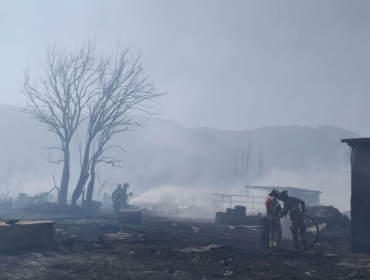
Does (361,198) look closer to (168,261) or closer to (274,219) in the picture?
(274,219)

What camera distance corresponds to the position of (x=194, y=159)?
133000mm

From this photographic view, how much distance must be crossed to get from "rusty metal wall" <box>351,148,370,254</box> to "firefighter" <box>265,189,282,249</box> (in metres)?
2.57

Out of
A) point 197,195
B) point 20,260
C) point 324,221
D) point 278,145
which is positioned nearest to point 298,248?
point 20,260

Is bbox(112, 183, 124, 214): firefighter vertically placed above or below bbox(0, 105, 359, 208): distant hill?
below

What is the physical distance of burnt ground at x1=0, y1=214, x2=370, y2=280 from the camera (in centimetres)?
1009

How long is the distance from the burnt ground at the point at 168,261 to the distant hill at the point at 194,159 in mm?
59437

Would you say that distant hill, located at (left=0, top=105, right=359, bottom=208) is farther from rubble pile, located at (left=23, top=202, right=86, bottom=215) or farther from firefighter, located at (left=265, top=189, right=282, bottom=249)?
firefighter, located at (left=265, top=189, right=282, bottom=249)

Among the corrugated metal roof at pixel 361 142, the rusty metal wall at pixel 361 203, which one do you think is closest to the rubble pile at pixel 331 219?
the rusty metal wall at pixel 361 203

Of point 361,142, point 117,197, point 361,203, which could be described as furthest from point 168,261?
point 117,197

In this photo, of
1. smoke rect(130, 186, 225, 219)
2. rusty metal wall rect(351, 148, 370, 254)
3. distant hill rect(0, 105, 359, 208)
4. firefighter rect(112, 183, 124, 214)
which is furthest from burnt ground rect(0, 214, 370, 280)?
distant hill rect(0, 105, 359, 208)

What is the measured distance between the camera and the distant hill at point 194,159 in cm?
9371

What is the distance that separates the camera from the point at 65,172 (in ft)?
118

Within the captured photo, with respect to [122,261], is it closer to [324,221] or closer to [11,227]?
[11,227]

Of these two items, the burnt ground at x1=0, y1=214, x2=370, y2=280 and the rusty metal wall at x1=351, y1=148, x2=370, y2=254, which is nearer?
the burnt ground at x1=0, y1=214, x2=370, y2=280
